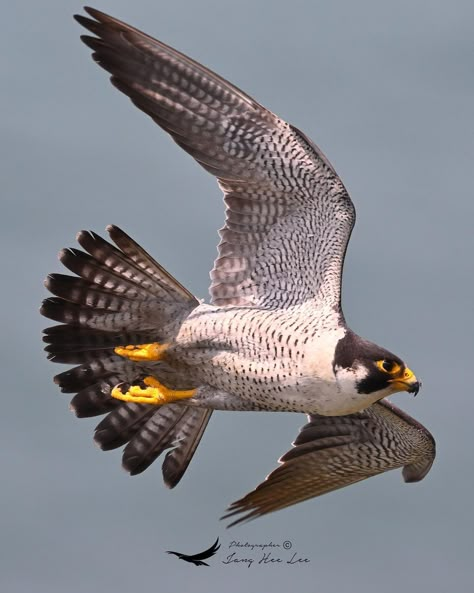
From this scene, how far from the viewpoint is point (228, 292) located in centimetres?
1564

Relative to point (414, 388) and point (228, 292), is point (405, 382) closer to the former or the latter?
point (414, 388)

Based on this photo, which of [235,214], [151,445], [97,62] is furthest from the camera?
[151,445]

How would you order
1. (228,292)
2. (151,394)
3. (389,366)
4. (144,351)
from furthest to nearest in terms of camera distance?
(151,394) → (144,351) → (228,292) → (389,366)

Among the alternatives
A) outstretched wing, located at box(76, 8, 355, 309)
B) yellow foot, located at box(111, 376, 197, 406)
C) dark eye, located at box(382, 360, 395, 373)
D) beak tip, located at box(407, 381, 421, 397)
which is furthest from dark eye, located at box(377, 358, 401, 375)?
yellow foot, located at box(111, 376, 197, 406)

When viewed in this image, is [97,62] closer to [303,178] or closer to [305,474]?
[303,178]

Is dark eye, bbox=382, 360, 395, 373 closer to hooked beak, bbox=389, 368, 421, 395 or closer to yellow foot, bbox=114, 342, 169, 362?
hooked beak, bbox=389, 368, 421, 395

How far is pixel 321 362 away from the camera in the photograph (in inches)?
577

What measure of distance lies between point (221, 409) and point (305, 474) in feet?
5.96

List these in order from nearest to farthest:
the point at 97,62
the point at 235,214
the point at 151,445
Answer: the point at 97,62
the point at 235,214
the point at 151,445

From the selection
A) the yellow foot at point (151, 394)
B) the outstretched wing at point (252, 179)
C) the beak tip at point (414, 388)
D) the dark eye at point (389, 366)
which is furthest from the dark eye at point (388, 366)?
the yellow foot at point (151, 394)

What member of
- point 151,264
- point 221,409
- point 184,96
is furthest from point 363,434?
point 184,96

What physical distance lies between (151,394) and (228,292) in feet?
4.10

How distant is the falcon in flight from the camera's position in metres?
14.8

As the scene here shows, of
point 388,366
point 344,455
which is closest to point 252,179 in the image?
point 388,366
